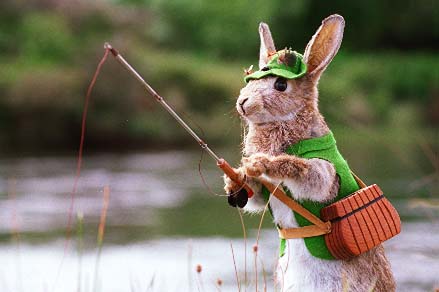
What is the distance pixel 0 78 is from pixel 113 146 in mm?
3346

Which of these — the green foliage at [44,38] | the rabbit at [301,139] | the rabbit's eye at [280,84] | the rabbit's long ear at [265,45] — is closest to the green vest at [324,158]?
the rabbit at [301,139]

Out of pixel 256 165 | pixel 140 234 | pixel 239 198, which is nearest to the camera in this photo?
pixel 256 165

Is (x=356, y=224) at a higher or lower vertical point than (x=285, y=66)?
lower

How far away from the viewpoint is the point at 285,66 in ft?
12.2

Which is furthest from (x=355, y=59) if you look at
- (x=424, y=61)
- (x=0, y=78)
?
(x=0, y=78)

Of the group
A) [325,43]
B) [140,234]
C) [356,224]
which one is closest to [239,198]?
[356,224]

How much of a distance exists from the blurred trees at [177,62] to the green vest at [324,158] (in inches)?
439

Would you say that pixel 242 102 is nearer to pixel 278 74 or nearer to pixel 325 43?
pixel 278 74

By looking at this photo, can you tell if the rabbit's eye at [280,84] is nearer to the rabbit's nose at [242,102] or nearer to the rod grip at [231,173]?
the rabbit's nose at [242,102]

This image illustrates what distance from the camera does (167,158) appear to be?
794 inches

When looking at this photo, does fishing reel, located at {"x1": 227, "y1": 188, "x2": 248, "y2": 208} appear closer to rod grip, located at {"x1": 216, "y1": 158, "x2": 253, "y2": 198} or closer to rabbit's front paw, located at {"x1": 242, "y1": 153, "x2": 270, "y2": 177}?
rod grip, located at {"x1": 216, "y1": 158, "x2": 253, "y2": 198}

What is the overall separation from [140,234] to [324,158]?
7.72 meters

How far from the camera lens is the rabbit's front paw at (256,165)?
338 cm

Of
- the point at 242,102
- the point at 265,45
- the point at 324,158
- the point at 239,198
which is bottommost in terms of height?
the point at 239,198
